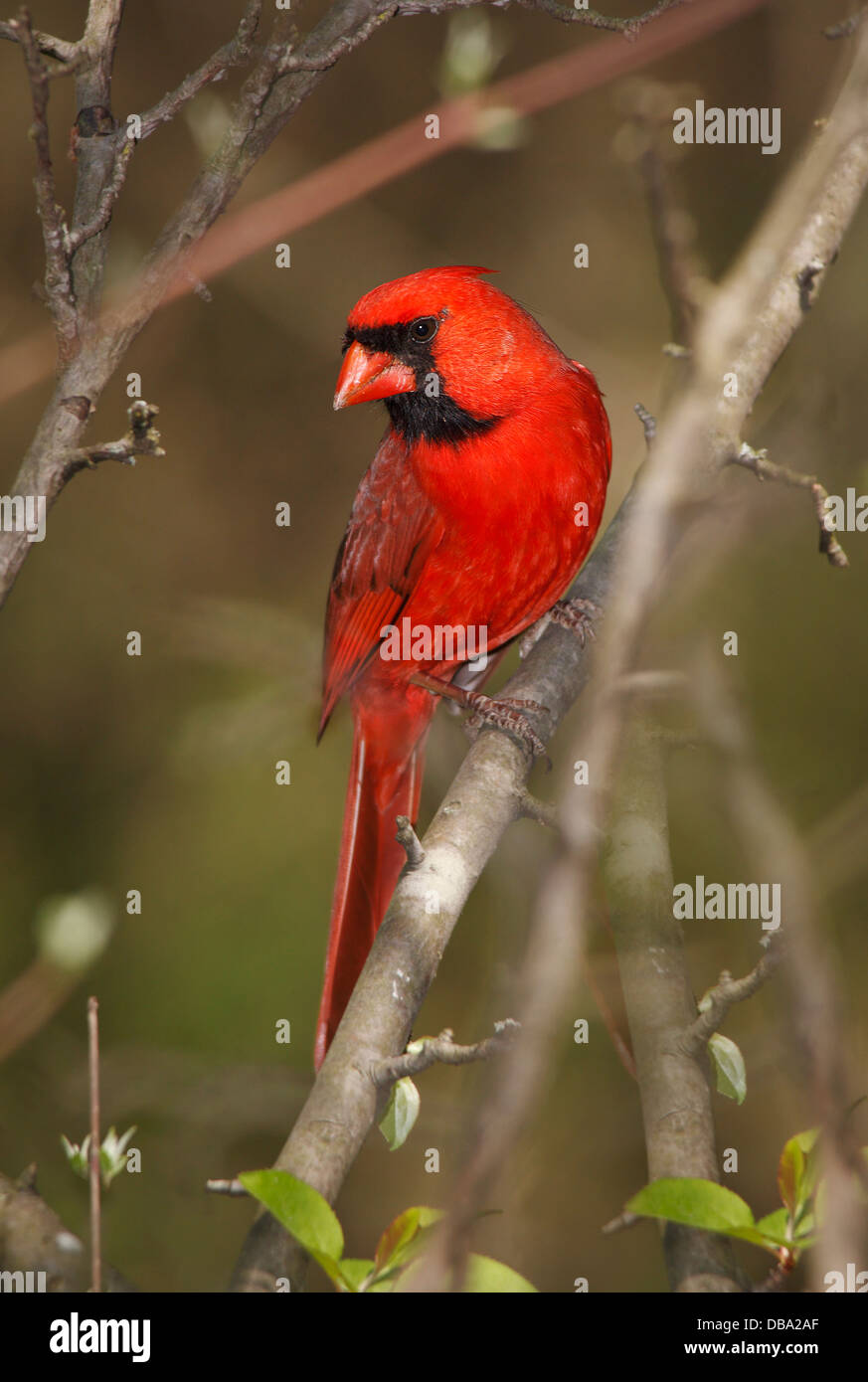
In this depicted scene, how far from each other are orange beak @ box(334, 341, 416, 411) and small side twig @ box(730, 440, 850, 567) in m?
0.52

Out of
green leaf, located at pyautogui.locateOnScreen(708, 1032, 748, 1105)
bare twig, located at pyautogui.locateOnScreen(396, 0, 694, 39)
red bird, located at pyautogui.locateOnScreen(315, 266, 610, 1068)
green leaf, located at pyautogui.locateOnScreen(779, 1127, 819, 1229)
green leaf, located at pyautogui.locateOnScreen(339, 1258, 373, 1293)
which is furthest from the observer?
red bird, located at pyautogui.locateOnScreen(315, 266, 610, 1068)

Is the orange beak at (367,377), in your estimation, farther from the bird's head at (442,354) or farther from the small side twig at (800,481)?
Answer: the small side twig at (800,481)

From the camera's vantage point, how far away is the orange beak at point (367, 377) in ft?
5.54

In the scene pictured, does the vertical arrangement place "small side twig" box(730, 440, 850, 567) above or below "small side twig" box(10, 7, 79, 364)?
below

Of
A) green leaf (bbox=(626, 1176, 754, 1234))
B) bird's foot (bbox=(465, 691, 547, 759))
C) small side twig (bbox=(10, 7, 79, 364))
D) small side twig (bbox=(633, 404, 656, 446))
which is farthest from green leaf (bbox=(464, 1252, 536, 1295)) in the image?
small side twig (bbox=(633, 404, 656, 446))

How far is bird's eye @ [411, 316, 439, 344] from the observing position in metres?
1.73

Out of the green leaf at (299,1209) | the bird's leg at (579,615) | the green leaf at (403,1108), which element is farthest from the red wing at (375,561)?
the green leaf at (299,1209)

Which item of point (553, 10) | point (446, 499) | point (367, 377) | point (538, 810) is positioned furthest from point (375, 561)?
point (553, 10)

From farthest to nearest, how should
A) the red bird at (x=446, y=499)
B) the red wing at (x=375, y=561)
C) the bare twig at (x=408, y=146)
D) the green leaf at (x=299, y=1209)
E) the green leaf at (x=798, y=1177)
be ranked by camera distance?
the red wing at (x=375, y=561) → the red bird at (x=446, y=499) → the bare twig at (x=408, y=146) → the green leaf at (x=798, y=1177) → the green leaf at (x=299, y=1209)

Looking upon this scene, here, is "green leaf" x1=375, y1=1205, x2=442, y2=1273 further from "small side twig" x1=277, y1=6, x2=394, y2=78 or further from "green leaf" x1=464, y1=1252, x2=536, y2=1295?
"small side twig" x1=277, y1=6, x2=394, y2=78

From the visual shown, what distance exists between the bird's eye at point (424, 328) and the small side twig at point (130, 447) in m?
0.60

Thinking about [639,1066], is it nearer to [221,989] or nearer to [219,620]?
[221,989]

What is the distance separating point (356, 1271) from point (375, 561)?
1.11 metres

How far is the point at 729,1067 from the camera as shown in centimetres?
134
